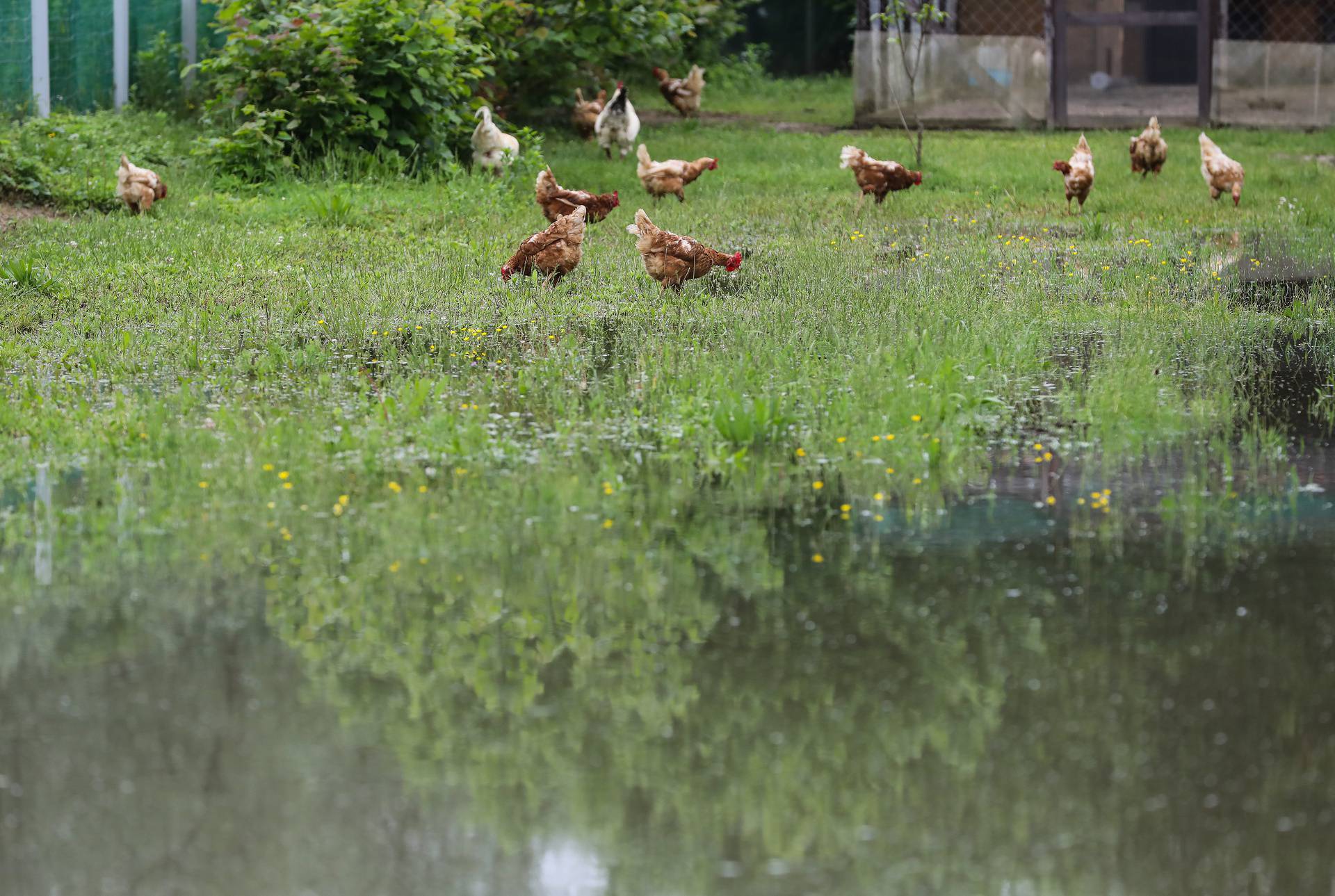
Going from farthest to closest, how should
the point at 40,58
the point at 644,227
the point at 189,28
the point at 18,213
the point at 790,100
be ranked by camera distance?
the point at 790,100
the point at 189,28
the point at 40,58
the point at 18,213
the point at 644,227

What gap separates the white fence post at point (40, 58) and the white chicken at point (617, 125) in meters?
5.43

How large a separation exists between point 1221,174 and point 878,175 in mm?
2962

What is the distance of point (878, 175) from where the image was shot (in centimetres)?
1438

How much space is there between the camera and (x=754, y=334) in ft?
28.1

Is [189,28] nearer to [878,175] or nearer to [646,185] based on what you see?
[646,185]

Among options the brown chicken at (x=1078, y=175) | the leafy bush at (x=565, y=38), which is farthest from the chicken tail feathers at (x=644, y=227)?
the leafy bush at (x=565, y=38)

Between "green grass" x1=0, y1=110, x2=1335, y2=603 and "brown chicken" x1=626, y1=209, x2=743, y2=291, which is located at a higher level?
"brown chicken" x1=626, y1=209, x2=743, y2=291

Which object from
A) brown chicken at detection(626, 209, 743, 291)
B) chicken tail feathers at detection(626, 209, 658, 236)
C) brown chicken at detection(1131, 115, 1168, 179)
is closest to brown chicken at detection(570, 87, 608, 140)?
brown chicken at detection(1131, 115, 1168, 179)

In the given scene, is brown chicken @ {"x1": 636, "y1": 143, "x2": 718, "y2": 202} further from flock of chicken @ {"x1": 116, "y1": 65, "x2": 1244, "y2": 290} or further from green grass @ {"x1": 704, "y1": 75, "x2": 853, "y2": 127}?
green grass @ {"x1": 704, "y1": 75, "x2": 853, "y2": 127}

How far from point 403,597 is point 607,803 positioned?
1.44m

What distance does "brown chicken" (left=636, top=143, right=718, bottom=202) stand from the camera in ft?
47.2

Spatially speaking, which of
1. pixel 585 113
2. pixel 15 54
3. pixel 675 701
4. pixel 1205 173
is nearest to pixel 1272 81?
pixel 1205 173

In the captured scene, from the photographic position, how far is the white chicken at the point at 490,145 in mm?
15219

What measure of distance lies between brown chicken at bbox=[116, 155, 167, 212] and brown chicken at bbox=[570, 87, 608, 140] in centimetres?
744
